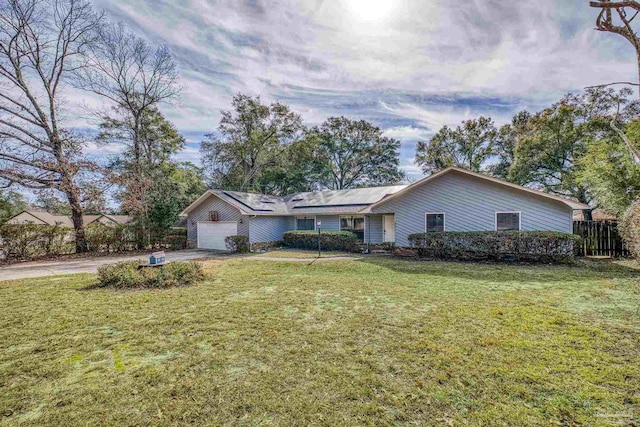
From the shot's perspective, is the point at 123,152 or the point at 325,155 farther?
the point at 325,155

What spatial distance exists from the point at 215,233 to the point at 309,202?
22.6 ft

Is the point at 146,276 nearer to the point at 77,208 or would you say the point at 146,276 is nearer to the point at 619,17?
the point at 619,17

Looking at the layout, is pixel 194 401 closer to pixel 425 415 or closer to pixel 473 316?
pixel 425 415

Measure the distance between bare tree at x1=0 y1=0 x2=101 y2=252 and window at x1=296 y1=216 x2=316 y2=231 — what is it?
12.8 m

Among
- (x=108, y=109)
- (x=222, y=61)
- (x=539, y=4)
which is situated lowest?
(x=539, y=4)

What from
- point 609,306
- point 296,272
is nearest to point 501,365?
point 609,306

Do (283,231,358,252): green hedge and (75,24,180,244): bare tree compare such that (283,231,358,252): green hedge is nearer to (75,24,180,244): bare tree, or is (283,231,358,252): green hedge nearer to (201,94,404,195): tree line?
(75,24,180,244): bare tree

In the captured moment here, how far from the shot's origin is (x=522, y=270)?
949 cm

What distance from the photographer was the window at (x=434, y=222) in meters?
13.7

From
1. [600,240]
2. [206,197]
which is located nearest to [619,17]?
[600,240]

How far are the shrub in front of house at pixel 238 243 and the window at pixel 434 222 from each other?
10186 mm

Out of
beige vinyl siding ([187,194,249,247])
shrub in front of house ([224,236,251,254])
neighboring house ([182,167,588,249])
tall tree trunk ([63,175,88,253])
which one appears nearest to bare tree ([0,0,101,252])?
tall tree trunk ([63,175,88,253])

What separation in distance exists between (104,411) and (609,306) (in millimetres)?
8089

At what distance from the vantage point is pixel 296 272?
33.1ft
